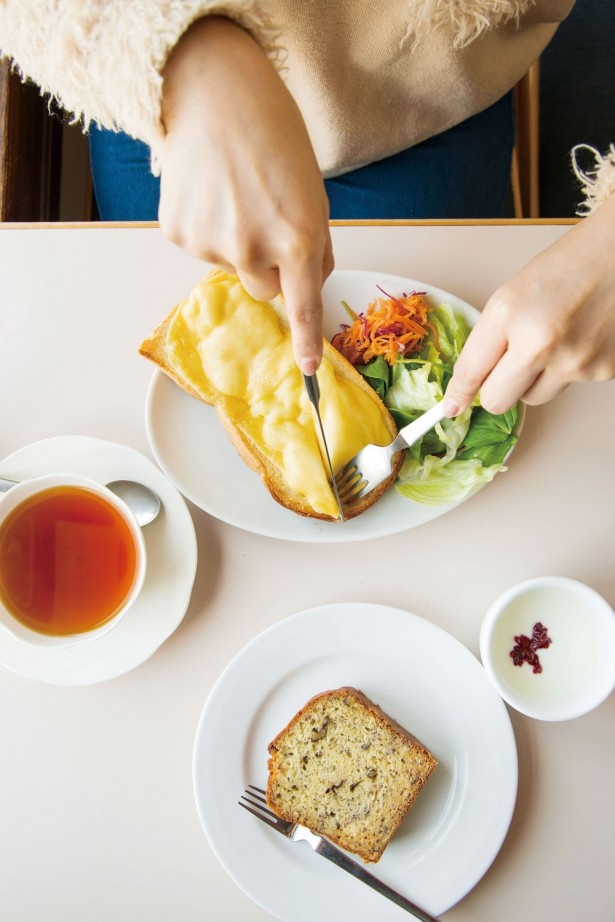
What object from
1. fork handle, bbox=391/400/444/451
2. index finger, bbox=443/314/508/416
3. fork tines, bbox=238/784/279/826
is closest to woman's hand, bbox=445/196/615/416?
index finger, bbox=443/314/508/416

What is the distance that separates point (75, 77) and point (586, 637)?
1.00 meters

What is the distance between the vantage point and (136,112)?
739mm

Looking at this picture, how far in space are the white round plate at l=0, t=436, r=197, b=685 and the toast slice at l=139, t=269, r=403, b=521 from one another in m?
0.15

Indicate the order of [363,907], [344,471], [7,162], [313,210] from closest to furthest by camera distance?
[313,210], [363,907], [344,471], [7,162]

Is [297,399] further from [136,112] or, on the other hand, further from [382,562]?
[136,112]

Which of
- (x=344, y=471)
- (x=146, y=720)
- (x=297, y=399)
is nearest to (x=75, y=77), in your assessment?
(x=297, y=399)

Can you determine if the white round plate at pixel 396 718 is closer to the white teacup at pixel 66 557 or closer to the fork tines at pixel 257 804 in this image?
the fork tines at pixel 257 804

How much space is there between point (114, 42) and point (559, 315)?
58cm

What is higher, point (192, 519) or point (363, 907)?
point (192, 519)

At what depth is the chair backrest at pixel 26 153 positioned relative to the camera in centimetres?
130

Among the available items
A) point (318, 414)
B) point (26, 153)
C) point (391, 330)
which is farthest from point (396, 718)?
point (26, 153)

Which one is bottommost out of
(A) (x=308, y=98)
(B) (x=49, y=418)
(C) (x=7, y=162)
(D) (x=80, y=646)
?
(D) (x=80, y=646)

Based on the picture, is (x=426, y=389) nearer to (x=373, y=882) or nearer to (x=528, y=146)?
(x=373, y=882)

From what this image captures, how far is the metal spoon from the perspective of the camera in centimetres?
107
